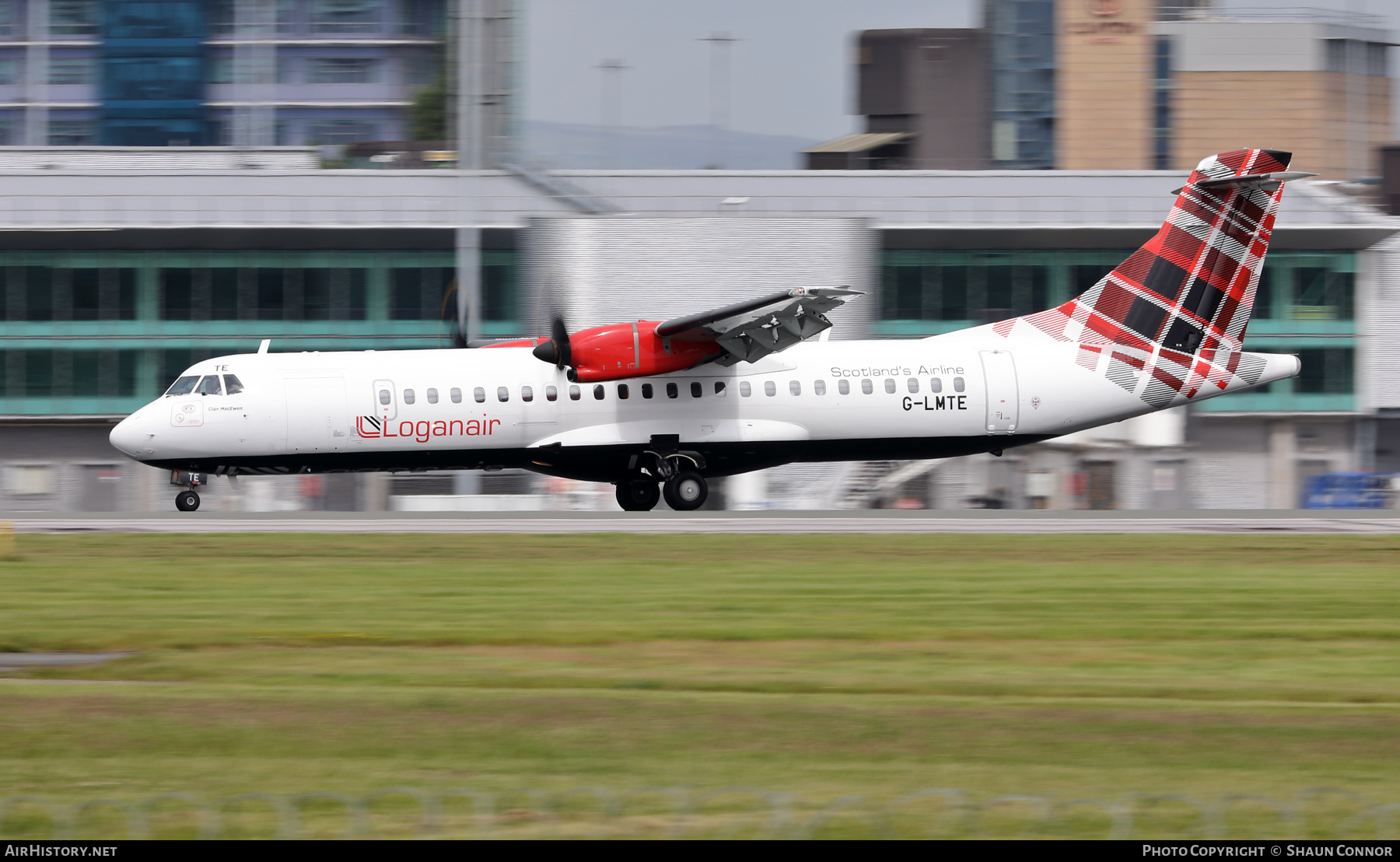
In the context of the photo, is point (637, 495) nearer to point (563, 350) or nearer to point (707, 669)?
point (563, 350)

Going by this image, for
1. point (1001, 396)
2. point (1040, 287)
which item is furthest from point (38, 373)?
point (1001, 396)

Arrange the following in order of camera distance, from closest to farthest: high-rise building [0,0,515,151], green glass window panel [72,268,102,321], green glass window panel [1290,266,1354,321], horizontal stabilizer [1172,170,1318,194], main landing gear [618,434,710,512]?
1. main landing gear [618,434,710,512]
2. horizontal stabilizer [1172,170,1318,194]
3. green glass window panel [72,268,102,321]
4. green glass window panel [1290,266,1354,321]
5. high-rise building [0,0,515,151]

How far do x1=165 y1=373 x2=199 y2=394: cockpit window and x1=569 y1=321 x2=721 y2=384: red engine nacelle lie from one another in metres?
6.01

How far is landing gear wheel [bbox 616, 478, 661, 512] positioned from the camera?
2462 centimetres

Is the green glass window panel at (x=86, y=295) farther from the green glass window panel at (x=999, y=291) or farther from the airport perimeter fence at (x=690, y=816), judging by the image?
the airport perimeter fence at (x=690, y=816)

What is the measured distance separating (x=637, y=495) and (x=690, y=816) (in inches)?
692

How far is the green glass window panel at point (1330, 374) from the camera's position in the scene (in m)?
43.8

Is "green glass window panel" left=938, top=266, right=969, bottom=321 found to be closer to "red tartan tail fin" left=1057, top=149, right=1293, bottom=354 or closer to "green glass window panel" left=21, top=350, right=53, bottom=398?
"red tartan tail fin" left=1057, top=149, right=1293, bottom=354

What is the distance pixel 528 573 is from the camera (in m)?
16.8

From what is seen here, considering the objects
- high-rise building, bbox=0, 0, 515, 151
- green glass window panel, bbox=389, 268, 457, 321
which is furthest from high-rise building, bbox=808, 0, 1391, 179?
high-rise building, bbox=0, 0, 515, 151

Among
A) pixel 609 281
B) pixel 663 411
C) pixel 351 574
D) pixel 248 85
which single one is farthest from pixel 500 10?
pixel 248 85

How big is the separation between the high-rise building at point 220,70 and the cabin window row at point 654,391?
6955 centimetres

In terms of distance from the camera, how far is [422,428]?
2292 centimetres

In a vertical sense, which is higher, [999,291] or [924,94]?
[924,94]
